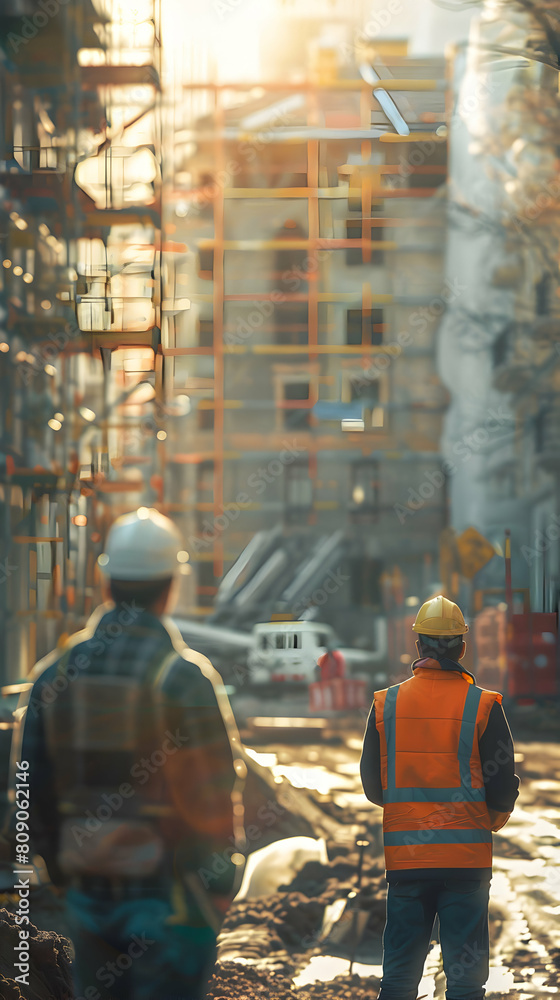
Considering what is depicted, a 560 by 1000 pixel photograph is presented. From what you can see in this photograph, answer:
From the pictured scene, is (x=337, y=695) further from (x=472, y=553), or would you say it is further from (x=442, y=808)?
(x=442, y=808)

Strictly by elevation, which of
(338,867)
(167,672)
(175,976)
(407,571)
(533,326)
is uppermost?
(533,326)

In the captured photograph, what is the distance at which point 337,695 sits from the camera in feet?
44.6

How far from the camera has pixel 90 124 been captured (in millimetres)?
13820

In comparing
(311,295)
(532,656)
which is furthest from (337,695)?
(311,295)

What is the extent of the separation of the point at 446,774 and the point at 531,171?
17.0 meters

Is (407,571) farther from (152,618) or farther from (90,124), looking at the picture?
(152,618)

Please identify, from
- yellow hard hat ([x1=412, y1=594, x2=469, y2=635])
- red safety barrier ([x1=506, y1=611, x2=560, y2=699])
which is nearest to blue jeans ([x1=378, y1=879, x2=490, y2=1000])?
yellow hard hat ([x1=412, y1=594, x2=469, y2=635])

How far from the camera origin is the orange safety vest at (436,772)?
9.14 feet

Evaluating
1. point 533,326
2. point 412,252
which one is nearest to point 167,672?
point 533,326

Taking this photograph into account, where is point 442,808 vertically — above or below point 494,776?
below
